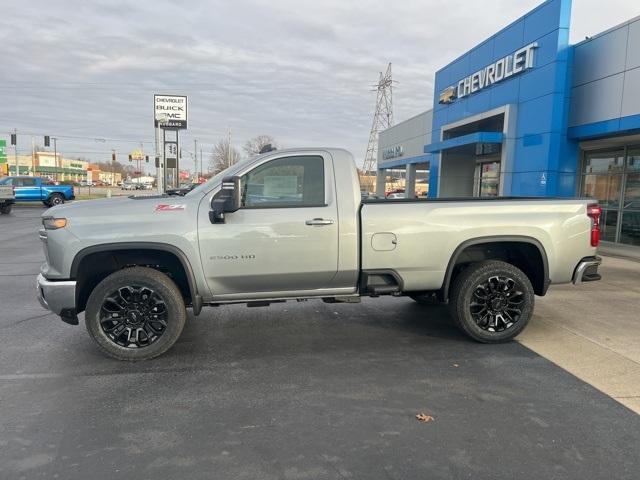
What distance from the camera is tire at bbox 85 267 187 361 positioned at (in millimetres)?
4594

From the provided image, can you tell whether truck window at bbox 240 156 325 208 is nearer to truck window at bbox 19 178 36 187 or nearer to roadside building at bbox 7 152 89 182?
truck window at bbox 19 178 36 187

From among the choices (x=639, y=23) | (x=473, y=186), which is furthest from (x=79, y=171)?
(x=639, y=23)

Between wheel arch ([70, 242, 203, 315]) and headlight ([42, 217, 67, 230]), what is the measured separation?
0.31 meters

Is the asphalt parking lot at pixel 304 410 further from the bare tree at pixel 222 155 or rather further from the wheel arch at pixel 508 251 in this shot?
the bare tree at pixel 222 155

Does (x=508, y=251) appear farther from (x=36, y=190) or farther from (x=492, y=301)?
(x=36, y=190)

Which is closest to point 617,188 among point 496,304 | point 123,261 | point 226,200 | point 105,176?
point 496,304

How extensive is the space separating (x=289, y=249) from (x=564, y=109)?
12336 mm

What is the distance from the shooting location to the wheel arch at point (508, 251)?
5.10 m

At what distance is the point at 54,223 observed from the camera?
14.9 ft

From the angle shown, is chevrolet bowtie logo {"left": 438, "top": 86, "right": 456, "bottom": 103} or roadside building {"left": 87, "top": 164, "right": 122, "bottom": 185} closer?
chevrolet bowtie logo {"left": 438, "top": 86, "right": 456, "bottom": 103}

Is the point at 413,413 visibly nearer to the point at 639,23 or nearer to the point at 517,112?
the point at 639,23

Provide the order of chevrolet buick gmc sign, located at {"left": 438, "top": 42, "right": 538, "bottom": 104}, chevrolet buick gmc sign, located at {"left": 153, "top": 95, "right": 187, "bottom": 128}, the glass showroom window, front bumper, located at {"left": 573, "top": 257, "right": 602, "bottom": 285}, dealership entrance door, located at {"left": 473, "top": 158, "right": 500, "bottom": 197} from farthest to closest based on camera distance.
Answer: chevrolet buick gmc sign, located at {"left": 153, "top": 95, "right": 187, "bottom": 128} → dealership entrance door, located at {"left": 473, "top": 158, "right": 500, "bottom": 197} → chevrolet buick gmc sign, located at {"left": 438, "top": 42, "right": 538, "bottom": 104} → the glass showroom window → front bumper, located at {"left": 573, "top": 257, "right": 602, "bottom": 285}

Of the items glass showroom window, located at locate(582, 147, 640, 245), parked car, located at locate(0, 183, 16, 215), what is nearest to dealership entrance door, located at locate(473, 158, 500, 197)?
glass showroom window, located at locate(582, 147, 640, 245)

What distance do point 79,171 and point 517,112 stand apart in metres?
131
